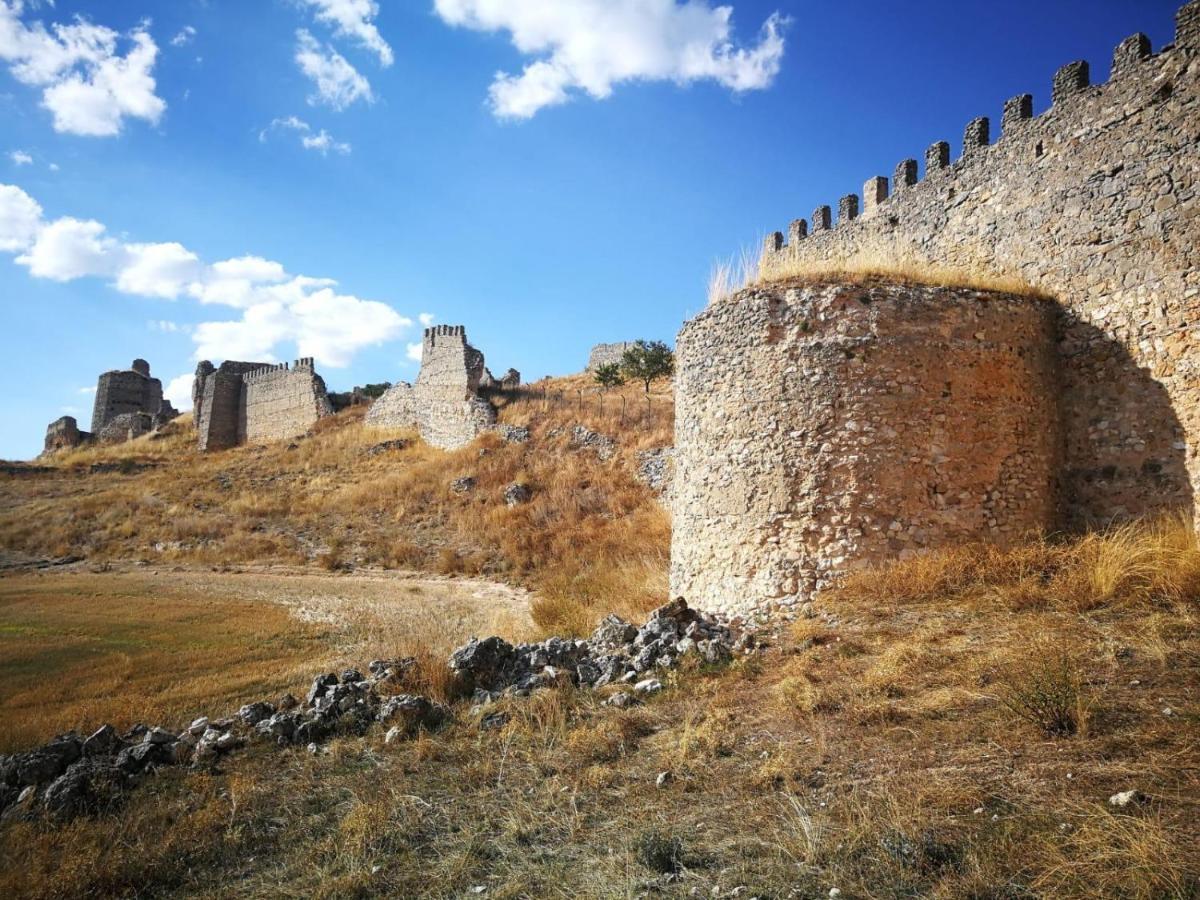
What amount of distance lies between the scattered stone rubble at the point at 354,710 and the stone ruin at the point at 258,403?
103ft

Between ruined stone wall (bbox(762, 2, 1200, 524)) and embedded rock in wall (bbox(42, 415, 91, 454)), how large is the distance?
45.8 m

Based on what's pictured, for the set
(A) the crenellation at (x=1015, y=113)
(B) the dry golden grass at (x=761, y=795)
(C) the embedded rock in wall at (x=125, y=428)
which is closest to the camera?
(B) the dry golden grass at (x=761, y=795)

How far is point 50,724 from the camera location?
20.7 ft

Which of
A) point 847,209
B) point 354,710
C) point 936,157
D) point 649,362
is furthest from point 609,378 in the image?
point 354,710

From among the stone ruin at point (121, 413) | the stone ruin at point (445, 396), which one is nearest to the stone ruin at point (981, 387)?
the stone ruin at point (445, 396)

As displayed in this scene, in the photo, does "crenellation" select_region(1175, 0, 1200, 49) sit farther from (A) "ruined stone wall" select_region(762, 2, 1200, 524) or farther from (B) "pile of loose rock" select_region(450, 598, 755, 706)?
(B) "pile of loose rock" select_region(450, 598, 755, 706)

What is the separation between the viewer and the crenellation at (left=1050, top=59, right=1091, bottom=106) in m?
9.09

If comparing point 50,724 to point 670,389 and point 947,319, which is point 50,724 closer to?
point 947,319

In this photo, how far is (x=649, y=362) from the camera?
30.8 meters

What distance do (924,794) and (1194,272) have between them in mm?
7286

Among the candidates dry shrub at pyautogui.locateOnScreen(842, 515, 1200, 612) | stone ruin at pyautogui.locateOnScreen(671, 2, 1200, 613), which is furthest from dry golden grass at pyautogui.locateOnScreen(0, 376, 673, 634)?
dry shrub at pyautogui.locateOnScreen(842, 515, 1200, 612)

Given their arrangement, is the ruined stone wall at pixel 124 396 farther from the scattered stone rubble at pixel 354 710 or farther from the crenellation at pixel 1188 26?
the crenellation at pixel 1188 26

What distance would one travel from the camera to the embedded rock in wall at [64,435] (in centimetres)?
4044

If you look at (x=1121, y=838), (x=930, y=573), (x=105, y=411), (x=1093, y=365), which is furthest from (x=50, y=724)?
(x=105, y=411)
